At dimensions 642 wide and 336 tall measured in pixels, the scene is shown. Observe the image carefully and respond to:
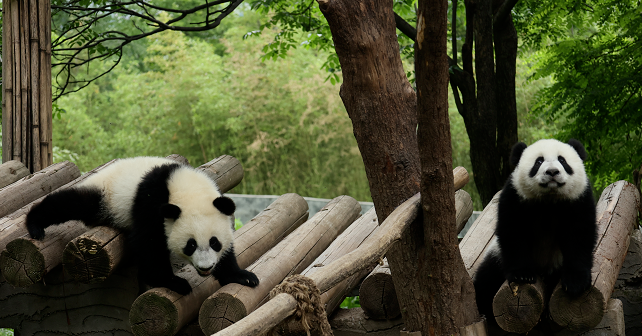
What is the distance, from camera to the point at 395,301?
281 cm

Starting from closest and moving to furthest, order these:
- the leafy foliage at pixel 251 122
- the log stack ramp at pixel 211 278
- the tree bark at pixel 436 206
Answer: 1. the tree bark at pixel 436 206
2. the log stack ramp at pixel 211 278
3. the leafy foliage at pixel 251 122

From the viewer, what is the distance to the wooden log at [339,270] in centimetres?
141

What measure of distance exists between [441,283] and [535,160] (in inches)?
33.7

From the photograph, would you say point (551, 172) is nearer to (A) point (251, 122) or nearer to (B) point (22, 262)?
(B) point (22, 262)

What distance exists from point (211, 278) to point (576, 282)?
6.06 feet

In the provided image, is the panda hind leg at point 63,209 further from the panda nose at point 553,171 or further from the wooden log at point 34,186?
the panda nose at point 553,171

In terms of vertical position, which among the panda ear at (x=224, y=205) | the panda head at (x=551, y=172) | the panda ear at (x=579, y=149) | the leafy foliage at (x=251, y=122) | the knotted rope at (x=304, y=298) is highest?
the panda ear at (x=579, y=149)

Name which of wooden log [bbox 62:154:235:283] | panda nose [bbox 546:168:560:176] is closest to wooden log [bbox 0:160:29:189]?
wooden log [bbox 62:154:235:283]

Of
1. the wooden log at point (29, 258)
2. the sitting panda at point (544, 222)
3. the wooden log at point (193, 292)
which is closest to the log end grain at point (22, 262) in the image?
the wooden log at point (29, 258)

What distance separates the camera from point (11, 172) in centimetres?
411

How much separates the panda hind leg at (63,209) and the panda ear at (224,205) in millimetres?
720

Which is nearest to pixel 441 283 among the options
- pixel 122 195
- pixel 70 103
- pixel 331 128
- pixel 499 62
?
pixel 122 195

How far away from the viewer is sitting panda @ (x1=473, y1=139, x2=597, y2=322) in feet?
8.21

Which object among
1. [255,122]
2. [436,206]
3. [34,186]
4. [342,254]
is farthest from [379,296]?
[255,122]
